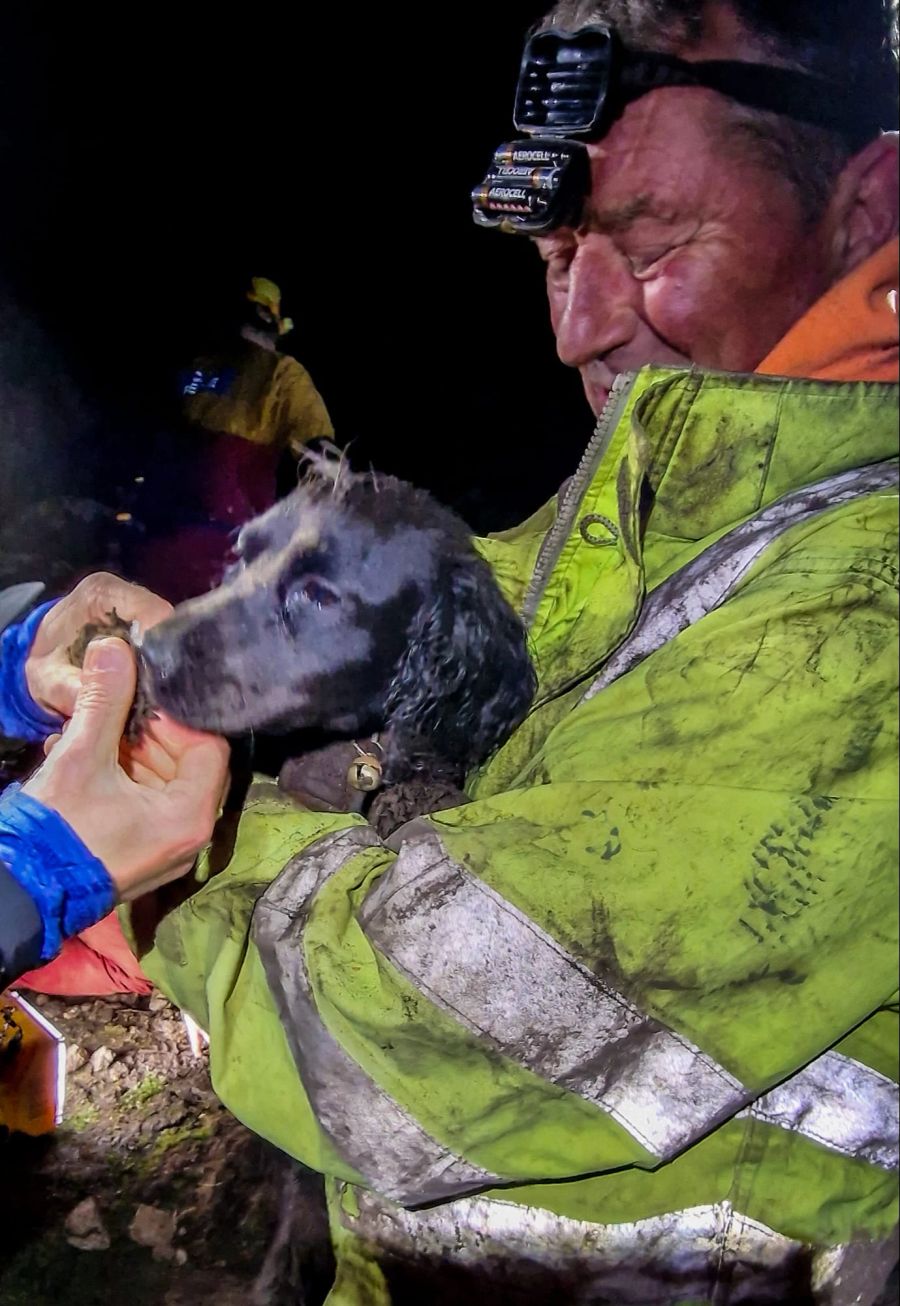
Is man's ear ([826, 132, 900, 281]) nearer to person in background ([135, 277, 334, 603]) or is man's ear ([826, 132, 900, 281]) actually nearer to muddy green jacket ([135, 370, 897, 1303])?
muddy green jacket ([135, 370, 897, 1303])

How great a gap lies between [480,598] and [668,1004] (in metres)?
0.90

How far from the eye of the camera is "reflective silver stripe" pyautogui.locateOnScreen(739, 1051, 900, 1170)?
1330mm

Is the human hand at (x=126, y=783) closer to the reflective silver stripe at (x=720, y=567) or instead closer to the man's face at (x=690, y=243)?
the reflective silver stripe at (x=720, y=567)

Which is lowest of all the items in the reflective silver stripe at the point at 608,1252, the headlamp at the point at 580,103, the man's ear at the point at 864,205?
the reflective silver stripe at the point at 608,1252

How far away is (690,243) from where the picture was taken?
140 centimetres

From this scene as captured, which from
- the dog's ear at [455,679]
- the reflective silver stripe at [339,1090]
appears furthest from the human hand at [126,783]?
the dog's ear at [455,679]

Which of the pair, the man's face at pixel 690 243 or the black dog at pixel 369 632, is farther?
the black dog at pixel 369 632

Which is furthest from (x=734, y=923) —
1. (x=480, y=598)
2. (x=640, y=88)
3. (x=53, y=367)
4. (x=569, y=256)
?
(x=53, y=367)

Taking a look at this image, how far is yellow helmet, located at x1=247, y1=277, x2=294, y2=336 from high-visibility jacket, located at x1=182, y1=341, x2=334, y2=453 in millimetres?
56

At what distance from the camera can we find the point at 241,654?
1.70 metres

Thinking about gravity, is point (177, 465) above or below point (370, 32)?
below

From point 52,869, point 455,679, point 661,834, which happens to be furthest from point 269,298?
point 661,834

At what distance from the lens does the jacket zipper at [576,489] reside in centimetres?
143

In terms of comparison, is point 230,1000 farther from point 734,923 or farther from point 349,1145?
point 734,923
